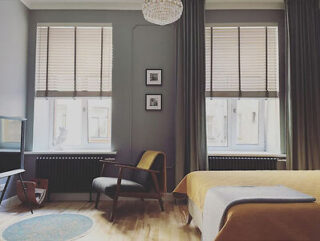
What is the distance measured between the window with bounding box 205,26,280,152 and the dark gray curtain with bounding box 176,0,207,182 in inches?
10.6

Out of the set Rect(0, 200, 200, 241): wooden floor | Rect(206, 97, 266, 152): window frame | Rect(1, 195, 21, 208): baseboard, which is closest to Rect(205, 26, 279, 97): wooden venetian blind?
Rect(206, 97, 266, 152): window frame

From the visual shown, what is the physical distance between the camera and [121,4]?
3857mm

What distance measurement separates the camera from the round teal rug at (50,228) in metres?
2.38

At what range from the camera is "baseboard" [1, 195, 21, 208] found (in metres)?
3.31

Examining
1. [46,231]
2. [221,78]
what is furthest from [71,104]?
[221,78]

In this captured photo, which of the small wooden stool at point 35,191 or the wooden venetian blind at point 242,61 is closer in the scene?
the small wooden stool at point 35,191

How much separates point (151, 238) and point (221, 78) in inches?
96.5

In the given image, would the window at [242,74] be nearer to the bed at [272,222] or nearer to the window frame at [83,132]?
the window frame at [83,132]

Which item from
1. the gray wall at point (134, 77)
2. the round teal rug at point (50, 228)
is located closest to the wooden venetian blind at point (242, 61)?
the gray wall at point (134, 77)

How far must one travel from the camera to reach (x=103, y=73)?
391 cm

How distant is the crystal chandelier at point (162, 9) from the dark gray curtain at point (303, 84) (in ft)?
6.73

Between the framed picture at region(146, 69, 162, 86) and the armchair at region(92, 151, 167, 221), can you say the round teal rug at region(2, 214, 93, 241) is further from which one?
the framed picture at region(146, 69, 162, 86)

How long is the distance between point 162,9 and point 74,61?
77.8 inches

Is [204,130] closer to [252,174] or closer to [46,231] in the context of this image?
[252,174]
